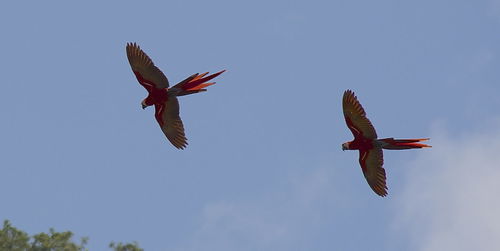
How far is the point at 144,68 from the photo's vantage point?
82.1 feet

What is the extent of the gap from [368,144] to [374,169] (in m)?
0.64

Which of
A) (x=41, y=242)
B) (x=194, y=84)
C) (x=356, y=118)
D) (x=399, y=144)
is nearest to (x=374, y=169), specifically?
(x=399, y=144)

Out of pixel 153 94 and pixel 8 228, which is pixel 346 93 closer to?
pixel 153 94

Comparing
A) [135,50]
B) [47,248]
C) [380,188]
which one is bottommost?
[380,188]

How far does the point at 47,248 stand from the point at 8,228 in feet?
6.52

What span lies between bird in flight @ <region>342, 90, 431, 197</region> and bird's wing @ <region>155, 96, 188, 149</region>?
11.0ft

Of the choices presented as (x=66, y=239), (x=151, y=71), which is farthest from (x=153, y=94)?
(x=66, y=239)

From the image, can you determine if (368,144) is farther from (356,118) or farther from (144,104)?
(144,104)

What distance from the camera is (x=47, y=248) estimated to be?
4219 centimetres

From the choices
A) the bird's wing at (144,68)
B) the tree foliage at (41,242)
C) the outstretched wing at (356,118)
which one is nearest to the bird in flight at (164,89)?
the bird's wing at (144,68)

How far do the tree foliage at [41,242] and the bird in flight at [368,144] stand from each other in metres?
18.6

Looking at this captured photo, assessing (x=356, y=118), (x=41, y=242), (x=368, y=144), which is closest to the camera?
(x=356, y=118)

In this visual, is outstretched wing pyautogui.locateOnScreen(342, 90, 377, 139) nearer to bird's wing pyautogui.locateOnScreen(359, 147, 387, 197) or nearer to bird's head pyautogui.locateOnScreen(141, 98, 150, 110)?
bird's wing pyautogui.locateOnScreen(359, 147, 387, 197)

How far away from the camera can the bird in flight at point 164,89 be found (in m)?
24.9
